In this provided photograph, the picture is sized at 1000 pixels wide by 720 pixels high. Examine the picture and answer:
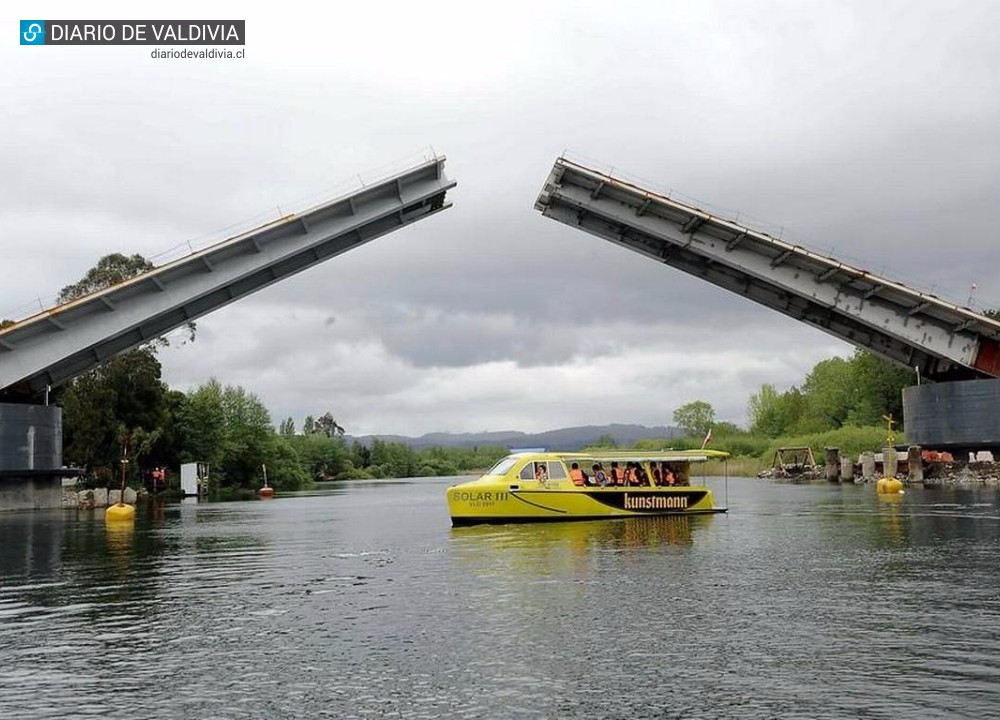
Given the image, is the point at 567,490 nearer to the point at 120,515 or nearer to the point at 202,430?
the point at 120,515

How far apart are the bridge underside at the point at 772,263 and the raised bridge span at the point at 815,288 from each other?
0.04m

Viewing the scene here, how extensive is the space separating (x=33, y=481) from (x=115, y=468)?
59.1 feet

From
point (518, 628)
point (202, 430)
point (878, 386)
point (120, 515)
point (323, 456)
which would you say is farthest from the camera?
point (323, 456)

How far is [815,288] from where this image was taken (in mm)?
36594

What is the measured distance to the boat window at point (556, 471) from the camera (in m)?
26.5

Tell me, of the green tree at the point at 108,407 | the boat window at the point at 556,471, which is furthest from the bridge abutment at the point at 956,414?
the green tree at the point at 108,407

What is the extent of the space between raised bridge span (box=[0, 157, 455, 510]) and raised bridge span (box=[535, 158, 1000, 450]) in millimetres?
5609

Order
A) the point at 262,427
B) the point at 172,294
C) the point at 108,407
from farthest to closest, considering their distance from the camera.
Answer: the point at 262,427, the point at 108,407, the point at 172,294

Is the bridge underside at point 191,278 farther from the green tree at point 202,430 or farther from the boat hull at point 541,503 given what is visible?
the green tree at point 202,430

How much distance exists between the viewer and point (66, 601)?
14.0 m

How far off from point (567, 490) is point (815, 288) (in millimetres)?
15173

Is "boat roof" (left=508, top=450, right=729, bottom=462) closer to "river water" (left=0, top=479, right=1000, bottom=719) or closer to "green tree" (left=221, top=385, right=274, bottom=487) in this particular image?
"river water" (left=0, top=479, right=1000, bottom=719)

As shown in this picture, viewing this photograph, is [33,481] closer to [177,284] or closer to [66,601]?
[177,284]

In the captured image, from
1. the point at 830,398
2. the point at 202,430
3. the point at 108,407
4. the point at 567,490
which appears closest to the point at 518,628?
the point at 567,490
